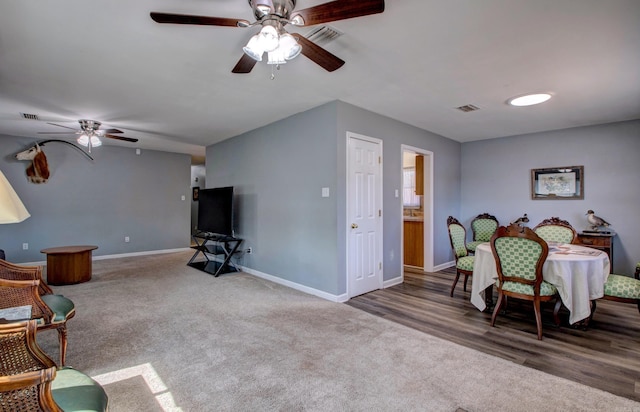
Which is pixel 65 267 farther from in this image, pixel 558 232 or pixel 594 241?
pixel 594 241

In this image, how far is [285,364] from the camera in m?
2.32

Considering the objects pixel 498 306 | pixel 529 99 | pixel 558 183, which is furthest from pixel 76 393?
pixel 558 183

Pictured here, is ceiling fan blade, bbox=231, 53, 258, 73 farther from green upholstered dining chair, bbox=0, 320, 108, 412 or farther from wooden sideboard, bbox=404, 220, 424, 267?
wooden sideboard, bbox=404, 220, 424, 267

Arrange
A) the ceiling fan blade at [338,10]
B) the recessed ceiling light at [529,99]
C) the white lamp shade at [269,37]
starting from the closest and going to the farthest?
the ceiling fan blade at [338,10] → the white lamp shade at [269,37] → the recessed ceiling light at [529,99]

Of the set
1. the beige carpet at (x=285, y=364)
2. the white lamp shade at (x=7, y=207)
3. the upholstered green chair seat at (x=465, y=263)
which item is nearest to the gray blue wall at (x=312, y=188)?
the beige carpet at (x=285, y=364)

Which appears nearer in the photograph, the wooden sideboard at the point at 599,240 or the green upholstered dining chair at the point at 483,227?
the wooden sideboard at the point at 599,240

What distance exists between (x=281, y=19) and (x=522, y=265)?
9.43 ft

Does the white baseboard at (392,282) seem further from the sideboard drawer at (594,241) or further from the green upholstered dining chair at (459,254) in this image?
the sideboard drawer at (594,241)

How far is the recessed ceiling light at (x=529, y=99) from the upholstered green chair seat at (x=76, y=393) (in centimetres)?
446

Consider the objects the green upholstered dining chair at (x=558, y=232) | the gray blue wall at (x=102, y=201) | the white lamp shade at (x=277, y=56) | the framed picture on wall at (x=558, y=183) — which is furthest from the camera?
the gray blue wall at (x=102, y=201)

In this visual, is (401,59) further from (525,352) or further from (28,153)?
(28,153)

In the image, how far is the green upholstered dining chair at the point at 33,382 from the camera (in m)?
0.94

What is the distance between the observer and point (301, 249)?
4.25m

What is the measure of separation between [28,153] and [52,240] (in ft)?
5.73
